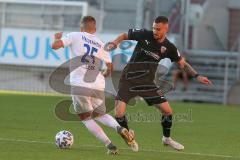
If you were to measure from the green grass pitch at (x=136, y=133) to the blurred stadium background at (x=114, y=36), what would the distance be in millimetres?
6496

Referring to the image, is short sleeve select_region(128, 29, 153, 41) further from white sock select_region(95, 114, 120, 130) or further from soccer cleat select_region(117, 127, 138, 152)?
soccer cleat select_region(117, 127, 138, 152)

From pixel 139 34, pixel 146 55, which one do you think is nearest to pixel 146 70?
pixel 146 55

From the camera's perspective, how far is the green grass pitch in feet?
40.3

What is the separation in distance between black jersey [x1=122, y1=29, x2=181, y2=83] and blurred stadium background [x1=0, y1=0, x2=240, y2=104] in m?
16.5

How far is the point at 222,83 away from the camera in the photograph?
105 feet

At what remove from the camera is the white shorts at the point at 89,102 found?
1264cm

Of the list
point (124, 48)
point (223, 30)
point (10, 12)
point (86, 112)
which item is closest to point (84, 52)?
point (86, 112)

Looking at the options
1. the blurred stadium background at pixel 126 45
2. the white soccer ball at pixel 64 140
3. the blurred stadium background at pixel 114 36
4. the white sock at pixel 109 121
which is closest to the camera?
the white sock at pixel 109 121

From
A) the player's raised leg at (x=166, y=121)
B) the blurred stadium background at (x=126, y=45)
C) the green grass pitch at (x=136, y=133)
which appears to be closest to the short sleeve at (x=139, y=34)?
the player's raised leg at (x=166, y=121)

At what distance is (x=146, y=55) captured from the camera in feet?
43.1

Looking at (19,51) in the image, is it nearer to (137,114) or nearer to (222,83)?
(222,83)

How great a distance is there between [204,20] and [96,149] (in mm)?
22885

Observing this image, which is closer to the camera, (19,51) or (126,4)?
(19,51)

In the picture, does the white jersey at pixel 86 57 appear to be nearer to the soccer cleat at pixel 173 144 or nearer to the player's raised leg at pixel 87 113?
the player's raised leg at pixel 87 113
